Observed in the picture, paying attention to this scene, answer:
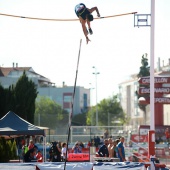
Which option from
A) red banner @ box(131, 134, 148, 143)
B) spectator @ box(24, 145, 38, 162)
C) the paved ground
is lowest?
the paved ground

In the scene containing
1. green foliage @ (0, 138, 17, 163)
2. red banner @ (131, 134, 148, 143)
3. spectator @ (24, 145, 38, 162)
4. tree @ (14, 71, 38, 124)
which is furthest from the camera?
tree @ (14, 71, 38, 124)

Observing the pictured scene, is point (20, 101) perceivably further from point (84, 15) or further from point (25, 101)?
point (84, 15)

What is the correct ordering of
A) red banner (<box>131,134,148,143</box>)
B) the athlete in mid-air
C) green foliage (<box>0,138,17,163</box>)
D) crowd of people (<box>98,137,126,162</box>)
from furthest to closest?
red banner (<box>131,134,148,143</box>)
green foliage (<box>0,138,17,163</box>)
crowd of people (<box>98,137,126,162</box>)
the athlete in mid-air

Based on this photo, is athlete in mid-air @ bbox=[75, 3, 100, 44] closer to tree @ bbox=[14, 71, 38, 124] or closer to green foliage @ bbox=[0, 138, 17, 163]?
green foliage @ bbox=[0, 138, 17, 163]

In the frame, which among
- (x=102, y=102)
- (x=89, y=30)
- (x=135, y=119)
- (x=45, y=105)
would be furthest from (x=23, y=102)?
(x=135, y=119)

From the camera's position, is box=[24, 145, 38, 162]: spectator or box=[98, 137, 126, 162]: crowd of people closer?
box=[24, 145, 38, 162]: spectator

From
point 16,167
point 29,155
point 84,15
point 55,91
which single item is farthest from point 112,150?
point 55,91

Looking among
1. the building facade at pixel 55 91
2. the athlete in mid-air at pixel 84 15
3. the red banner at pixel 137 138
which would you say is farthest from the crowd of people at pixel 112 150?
the building facade at pixel 55 91

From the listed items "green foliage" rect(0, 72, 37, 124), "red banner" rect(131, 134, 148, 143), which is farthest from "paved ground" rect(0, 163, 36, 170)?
"green foliage" rect(0, 72, 37, 124)

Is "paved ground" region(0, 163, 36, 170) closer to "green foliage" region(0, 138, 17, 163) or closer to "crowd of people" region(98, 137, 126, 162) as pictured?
"crowd of people" region(98, 137, 126, 162)

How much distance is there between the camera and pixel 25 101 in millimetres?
44562

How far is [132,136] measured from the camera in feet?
139

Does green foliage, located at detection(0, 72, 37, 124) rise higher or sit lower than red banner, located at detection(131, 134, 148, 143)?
higher

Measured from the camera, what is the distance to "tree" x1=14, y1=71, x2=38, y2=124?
44.3 meters
